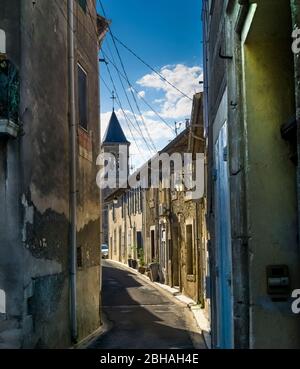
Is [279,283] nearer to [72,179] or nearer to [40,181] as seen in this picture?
[40,181]

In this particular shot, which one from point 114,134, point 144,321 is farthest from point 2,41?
point 114,134

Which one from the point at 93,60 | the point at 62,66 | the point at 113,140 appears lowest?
the point at 62,66

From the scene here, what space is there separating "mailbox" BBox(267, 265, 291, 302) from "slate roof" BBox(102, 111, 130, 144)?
5932cm

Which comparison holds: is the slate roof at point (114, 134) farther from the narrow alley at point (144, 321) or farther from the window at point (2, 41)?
the window at point (2, 41)

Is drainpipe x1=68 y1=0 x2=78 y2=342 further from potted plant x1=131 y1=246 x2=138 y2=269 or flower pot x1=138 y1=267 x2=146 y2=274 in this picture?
potted plant x1=131 y1=246 x2=138 y2=269

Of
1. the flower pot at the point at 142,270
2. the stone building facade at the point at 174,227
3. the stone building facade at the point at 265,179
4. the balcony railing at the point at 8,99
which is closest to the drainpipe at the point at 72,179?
the stone building facade at the point at 174,227

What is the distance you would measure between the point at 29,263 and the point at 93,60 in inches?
281

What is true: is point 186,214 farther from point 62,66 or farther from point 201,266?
point 62,66

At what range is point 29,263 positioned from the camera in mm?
7758

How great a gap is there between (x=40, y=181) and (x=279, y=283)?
5.17 metres

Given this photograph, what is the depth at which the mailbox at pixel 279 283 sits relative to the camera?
13.9ft

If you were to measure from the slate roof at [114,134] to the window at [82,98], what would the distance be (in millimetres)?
50847
